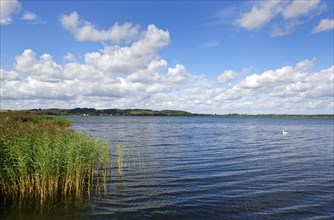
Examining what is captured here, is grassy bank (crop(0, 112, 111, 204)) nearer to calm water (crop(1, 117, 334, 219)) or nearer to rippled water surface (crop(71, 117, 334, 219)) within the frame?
calm water (crop(1, 117, 334, 219))

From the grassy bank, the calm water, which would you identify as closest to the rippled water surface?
the calm water

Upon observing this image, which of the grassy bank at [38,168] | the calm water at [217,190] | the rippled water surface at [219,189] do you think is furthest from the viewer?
the grassy bank at [38,168]

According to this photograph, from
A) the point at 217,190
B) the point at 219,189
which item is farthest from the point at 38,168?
the point at 219,189

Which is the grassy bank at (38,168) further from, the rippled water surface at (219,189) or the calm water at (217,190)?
the rippled water surface at (219,189)

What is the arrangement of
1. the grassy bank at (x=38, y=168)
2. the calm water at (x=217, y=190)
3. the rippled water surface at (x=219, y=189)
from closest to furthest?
1. the calm water at (x=217, y=190)
2. the rippled water surface at (x=219, y=189)
3. the grassy bank at (x=38, y=168)

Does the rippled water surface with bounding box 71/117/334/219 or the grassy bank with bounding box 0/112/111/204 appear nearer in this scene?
the rippled water surface with bounding box 71/117/334/219

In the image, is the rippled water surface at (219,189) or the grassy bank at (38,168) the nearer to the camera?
the rippled water surface at (219,189)

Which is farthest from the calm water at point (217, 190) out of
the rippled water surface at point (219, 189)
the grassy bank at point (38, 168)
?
the grassy bank at point (38, 168)

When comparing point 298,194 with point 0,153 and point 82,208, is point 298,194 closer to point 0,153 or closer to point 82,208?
point 82,208

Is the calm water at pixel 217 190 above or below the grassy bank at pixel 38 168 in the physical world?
below

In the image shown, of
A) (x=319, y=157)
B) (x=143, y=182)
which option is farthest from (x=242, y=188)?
(x=319, y=157)

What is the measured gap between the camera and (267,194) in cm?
1769

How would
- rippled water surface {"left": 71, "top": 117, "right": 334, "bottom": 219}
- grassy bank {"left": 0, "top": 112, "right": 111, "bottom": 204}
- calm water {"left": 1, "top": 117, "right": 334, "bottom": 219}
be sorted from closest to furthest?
calm water {"left": 1, "top": 117, "right": 334, "bottom": 219} < rippled water surface {"left": 71, "top": 117, "right": 334, "bottom": 219} < grassy bank {"left": 0, "top": 112, "right": 111, "bottom": 204}

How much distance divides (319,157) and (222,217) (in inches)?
911
